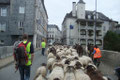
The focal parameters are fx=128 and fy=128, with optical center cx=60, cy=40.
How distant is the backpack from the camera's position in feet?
15.2

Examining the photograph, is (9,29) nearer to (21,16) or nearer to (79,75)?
(21,16)

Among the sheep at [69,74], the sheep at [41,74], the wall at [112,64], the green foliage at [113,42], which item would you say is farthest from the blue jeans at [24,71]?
the green foliage at [113,42]

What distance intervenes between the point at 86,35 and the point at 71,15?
10.8 m

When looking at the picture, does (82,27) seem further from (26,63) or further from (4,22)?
(26,63)

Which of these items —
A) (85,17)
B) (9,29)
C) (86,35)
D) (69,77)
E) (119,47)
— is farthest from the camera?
(85,17)

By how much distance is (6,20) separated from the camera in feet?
99.0

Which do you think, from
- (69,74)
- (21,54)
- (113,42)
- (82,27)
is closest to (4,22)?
(21,54)

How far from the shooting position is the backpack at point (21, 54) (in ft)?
15.2

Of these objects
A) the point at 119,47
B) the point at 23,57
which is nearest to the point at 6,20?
the point at 23,57

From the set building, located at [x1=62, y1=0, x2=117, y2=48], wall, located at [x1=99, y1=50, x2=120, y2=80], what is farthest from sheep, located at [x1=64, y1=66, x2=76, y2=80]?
building, located at [x1=62, y1=0, x2=117, y2=48]

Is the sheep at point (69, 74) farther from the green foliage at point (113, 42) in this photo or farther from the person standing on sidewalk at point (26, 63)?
the green foliage at point (113, 42)

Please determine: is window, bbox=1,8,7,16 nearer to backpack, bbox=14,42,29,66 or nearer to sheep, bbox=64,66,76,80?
backpack, bbox=14,42,29,66

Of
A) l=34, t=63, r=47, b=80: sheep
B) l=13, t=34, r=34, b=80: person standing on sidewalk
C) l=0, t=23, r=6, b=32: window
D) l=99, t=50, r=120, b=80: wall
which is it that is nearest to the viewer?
l=34, t=63, r=47, b=80: sheep

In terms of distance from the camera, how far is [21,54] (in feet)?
15.2
